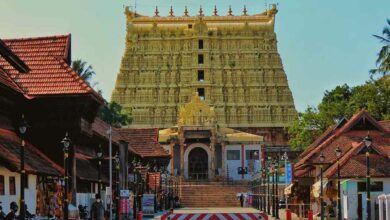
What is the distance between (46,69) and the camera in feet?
119

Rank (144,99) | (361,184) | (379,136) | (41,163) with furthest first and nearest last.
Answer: (144,99)
(379,136)
(361,184)
(41,163)

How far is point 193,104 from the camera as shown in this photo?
334 ft

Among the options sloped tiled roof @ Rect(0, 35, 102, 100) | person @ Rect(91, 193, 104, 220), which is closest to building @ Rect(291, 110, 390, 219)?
person @ Rect(91, 193, 104, 220)

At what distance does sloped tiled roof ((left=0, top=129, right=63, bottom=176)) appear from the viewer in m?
26.4

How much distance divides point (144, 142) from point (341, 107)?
943 inches

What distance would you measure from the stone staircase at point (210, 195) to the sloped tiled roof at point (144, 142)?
16.9 m

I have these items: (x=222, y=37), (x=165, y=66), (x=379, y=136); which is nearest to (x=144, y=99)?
(x=165, y=66)

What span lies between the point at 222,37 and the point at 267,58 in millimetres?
6591

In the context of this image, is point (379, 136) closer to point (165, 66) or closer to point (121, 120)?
point (121, 120)

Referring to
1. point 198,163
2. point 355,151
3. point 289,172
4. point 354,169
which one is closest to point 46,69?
point 354,169

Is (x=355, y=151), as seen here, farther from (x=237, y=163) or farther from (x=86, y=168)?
(x=237, y=163)

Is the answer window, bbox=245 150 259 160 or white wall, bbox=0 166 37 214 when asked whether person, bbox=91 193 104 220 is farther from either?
window, bbox=245 150 259 160

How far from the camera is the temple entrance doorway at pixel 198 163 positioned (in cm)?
10329

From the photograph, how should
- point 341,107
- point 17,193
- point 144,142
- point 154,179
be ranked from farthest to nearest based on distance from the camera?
point 341,107 < point 144,142 < point 154,179 < point 17,193
